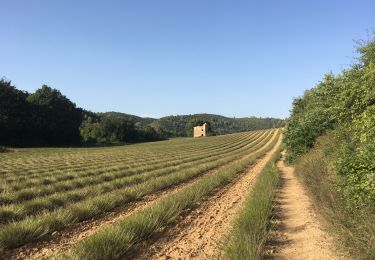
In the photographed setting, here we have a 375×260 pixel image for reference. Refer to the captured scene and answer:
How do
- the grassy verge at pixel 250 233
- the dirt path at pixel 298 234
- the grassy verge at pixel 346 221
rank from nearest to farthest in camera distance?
1. the grassy verge at pixel 346 221
2. the grassy verge at pixel 250 233
3. the dirt path at pixel 298 234

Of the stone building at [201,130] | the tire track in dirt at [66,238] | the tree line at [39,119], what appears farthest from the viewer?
the stone building at [201,130]

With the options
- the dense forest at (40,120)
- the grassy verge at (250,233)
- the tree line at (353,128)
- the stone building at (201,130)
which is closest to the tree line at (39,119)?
the dense forest at (40,120)

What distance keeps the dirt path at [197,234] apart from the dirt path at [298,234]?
118cm

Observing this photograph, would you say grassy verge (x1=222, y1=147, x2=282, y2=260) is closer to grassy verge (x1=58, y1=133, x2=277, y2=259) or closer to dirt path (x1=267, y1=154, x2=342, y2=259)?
dirt path (x1=267, y1=154, x2=342, y2=259)

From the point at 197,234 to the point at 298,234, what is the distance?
2305 millimetres

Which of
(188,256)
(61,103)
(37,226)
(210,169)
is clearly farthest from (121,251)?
(61,103)

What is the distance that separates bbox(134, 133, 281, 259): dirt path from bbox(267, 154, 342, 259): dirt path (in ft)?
3.87

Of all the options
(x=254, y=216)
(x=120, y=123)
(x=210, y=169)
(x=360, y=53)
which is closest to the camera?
(x=254, y=216)

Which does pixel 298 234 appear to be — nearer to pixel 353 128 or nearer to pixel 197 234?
pixel 197 234

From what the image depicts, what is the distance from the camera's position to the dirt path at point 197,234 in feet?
23.3

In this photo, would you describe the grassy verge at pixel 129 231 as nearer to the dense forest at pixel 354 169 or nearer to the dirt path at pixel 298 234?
the dirt path at pixel 298 234

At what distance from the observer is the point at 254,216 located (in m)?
8.99

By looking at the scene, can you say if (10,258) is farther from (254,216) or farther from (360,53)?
(360,53)

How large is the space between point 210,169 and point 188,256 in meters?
18.1
